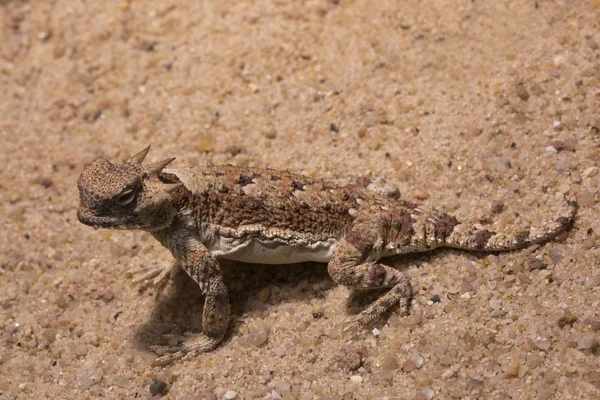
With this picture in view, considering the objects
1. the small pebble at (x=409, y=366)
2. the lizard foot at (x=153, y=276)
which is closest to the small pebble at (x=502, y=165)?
the small pebble at (x=409, y=366)

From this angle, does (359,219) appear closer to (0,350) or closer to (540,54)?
(540,54)

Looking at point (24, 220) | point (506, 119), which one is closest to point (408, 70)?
point (506, 119)

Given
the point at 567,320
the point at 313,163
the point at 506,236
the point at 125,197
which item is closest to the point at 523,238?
the point at 506,236

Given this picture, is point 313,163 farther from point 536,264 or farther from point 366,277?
point 536,264

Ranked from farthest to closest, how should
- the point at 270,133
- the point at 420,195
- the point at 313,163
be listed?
the point at 270,133 < the point at 313,163 < the point at 420,195

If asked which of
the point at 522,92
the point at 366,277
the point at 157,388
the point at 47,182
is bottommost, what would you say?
the point at 157,388

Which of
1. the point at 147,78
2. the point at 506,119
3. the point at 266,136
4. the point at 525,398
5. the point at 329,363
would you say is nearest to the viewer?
the point at 525,398

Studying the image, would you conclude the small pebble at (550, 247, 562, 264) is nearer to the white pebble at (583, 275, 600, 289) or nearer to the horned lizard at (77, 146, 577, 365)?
the horned lizard at (77, 146, 577, 365)
